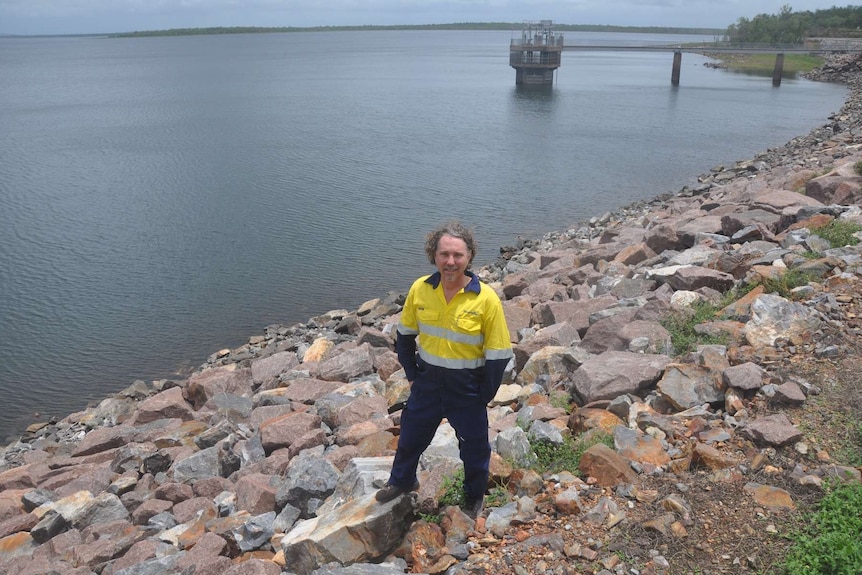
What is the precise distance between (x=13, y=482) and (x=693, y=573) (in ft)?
30.2

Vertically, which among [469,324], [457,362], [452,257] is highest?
[452,257]

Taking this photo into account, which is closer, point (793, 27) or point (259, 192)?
point (259, 192)

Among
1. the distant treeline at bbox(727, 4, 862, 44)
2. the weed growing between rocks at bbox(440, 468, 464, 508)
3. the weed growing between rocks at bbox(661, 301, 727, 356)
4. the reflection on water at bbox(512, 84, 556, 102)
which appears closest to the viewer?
the weed growing between rocks at bbox(440, 468, 464, 508)

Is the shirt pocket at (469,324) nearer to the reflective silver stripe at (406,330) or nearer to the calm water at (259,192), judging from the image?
the reflective silver stripe at (406,330)

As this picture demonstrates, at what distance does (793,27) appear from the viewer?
115375 mm

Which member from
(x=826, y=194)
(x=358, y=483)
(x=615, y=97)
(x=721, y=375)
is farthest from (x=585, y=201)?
(x=615, y=97)

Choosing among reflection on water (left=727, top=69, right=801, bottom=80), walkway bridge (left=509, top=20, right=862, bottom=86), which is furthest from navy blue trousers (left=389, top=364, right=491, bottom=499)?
reflection on water (left=727, top=69, right=801, bottom=80)

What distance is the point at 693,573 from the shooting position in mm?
4855

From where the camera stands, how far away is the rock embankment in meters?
5.48

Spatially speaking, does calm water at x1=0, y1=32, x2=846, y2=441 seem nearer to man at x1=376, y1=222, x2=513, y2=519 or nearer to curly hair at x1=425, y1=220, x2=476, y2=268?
man at x1=376, y1=222, x2=513, y2=519

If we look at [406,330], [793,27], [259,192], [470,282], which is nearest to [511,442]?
[406,330]

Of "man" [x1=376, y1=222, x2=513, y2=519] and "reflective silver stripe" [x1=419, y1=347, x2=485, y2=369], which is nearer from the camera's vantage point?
"man" [x1=376, y1=222, x2=513, y2=519]

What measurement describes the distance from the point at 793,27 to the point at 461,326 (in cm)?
13160

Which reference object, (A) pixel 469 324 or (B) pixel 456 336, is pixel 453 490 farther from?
(A) pixel 469 324
